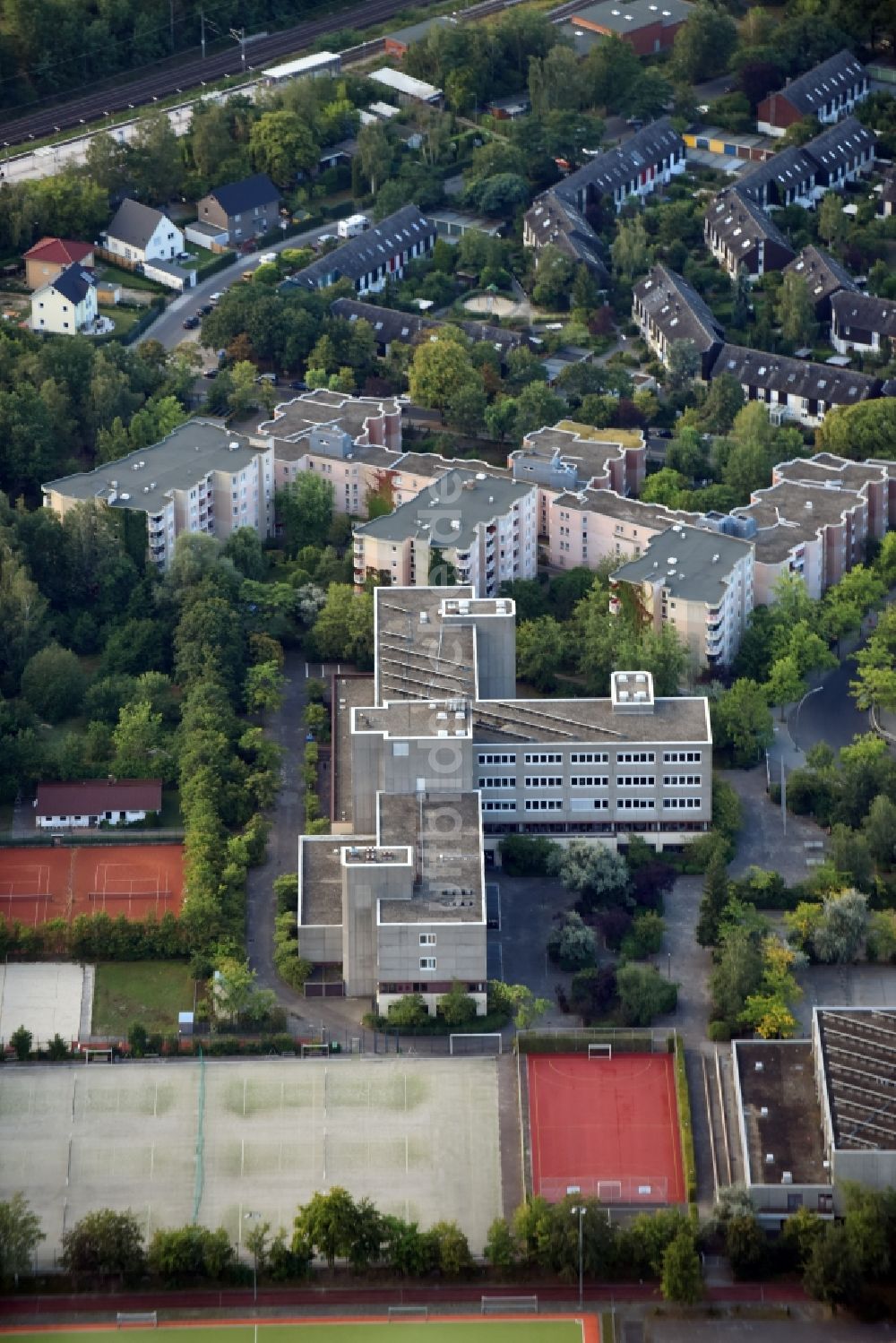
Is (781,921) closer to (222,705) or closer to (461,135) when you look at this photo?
(222,705)

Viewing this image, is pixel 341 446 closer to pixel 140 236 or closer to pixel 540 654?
pixel 540 654

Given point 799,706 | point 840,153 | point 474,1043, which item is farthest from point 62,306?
point 474,1043

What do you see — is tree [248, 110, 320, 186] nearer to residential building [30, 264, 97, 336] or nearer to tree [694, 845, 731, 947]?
residential building [30, 264, 97, 336]

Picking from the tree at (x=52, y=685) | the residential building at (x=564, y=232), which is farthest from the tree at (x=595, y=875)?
the residential building at (x=564, y=232)

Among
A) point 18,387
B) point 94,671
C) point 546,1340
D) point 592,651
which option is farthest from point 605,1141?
point 18,387

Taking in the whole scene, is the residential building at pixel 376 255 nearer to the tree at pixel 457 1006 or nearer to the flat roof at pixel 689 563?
the flat roof at pixel 689 563
